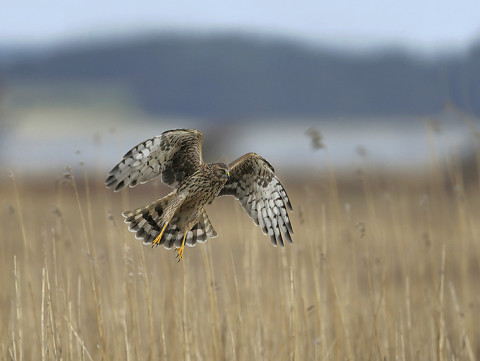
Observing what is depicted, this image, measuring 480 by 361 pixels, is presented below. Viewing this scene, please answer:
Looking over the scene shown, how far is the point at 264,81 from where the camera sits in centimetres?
12688

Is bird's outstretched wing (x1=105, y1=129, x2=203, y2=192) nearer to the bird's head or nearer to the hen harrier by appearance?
the hen harrier

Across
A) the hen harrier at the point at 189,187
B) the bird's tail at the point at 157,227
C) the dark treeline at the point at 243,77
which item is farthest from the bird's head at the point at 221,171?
the dark treeline at the point at 243,77

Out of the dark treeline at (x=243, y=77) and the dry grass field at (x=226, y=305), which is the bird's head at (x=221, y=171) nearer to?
the dry grass field at (x=226, y=305)

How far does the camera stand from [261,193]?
12.6 ft

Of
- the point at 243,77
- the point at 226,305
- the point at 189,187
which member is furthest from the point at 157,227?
the point at 243,77

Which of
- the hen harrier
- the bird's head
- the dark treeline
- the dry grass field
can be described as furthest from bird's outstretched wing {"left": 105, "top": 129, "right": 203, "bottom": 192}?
the dark treeline

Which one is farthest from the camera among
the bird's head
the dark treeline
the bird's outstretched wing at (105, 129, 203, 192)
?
the dark treeline

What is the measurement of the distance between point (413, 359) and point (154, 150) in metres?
2.49

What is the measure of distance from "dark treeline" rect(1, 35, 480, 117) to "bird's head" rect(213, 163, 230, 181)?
11513 centimetres

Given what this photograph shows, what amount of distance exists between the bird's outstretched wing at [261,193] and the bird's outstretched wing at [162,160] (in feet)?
0.83

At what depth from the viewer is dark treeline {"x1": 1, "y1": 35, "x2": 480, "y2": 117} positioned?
12369cm

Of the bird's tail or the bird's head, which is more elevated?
the bird's head

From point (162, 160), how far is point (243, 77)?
126m

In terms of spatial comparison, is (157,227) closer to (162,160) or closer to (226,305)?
(162,160)
